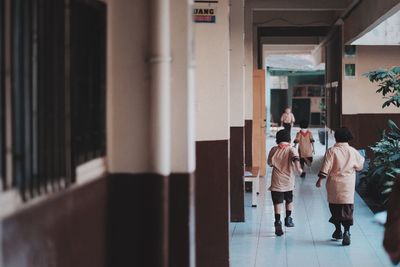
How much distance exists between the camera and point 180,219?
409 cm

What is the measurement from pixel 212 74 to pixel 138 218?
7.84 feet

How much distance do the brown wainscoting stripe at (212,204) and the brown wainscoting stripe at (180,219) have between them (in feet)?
5.95

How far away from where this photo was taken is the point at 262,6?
42.7ft

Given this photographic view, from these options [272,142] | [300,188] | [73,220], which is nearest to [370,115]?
[300,188]

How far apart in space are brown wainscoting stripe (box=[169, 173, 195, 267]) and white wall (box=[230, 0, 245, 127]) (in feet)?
17.2

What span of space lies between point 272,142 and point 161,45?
19433mm

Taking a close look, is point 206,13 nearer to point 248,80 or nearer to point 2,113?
point 2,113

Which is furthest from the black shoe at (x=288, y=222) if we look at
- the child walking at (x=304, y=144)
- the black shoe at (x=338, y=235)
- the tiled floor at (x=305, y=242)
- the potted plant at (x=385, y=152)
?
the child walking at (x=304, y=144)

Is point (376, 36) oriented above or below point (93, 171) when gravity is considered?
above

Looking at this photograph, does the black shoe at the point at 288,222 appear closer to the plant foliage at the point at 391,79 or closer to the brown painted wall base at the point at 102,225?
the plant foliage at the point at 391,79

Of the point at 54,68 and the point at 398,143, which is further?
the point at 398,143

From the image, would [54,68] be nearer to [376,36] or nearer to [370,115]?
[376,36]

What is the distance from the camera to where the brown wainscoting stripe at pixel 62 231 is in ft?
8.77

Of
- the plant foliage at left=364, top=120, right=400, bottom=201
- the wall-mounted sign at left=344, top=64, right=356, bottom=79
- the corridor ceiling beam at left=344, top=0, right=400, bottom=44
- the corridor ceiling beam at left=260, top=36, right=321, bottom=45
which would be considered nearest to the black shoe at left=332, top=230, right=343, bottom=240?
the plant foliage at left=364, top=120, right=400, bottom=201
